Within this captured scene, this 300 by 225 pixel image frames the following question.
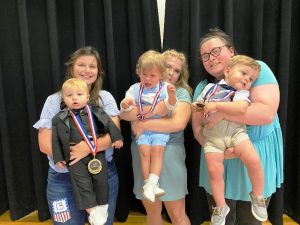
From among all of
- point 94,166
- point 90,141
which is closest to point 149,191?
point 94,166

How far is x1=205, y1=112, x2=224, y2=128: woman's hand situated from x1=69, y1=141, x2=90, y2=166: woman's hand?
0.78 m

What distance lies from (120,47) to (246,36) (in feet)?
3.76

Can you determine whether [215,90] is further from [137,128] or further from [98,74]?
[98,74]

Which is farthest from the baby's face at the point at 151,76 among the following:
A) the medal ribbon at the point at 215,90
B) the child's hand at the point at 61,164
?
the child's hand at the point at 61,164

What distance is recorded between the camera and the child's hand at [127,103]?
195cm

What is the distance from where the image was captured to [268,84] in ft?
5.77

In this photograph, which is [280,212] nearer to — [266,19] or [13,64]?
[266,19]

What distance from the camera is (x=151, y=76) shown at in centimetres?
199

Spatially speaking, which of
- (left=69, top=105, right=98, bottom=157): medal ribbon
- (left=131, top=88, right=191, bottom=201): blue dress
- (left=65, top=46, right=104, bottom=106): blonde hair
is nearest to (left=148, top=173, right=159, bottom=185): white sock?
(left=131, top=88, right=191, bottom=201): blue dress

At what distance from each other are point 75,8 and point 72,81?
3.21 feet

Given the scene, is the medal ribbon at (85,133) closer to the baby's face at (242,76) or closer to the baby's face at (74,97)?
the baby's face at (74,97)

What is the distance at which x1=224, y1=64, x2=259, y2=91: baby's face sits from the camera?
1714 mm

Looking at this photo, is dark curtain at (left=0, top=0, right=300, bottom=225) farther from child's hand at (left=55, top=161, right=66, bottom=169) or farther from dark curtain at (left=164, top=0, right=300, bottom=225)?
child's hand at (left=55, top=161, right=66, bottom=169)

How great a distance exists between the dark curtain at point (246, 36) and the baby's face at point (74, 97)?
1055mm
